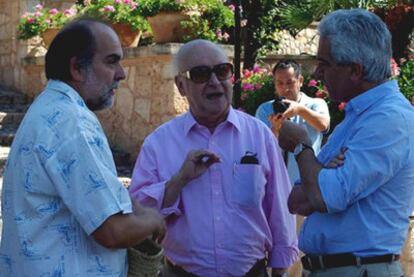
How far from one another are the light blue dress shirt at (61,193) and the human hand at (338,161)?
0.74m

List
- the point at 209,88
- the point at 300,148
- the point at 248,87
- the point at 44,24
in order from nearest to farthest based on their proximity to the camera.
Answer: the point at 300,148
the point at 209,88
the point at 248,87
the point at 44,24

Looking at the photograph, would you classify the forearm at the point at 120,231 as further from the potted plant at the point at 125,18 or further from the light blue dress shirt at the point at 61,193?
the potted plant at the point at 125,18

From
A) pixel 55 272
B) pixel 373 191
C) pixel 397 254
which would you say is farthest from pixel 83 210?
pixel 397 254

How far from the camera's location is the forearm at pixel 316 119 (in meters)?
4.82

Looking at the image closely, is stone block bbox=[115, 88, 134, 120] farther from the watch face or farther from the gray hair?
the gray hair

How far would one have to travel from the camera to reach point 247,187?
123 inches

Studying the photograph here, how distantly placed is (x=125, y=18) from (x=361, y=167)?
6.80 m

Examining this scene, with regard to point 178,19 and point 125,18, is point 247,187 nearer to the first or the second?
point 178,19

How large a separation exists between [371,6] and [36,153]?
7.46 meters

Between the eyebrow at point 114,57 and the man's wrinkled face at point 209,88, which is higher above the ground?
the eyebrow at point 114,57

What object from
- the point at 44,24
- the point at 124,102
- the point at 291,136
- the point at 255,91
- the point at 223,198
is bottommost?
the point at 124,102

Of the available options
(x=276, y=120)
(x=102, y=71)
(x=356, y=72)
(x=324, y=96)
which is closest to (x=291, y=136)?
(x=356, y=72)

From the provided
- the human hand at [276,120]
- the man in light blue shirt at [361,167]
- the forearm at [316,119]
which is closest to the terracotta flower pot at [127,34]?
the forearm at [316,119]

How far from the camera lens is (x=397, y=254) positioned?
103 inches
